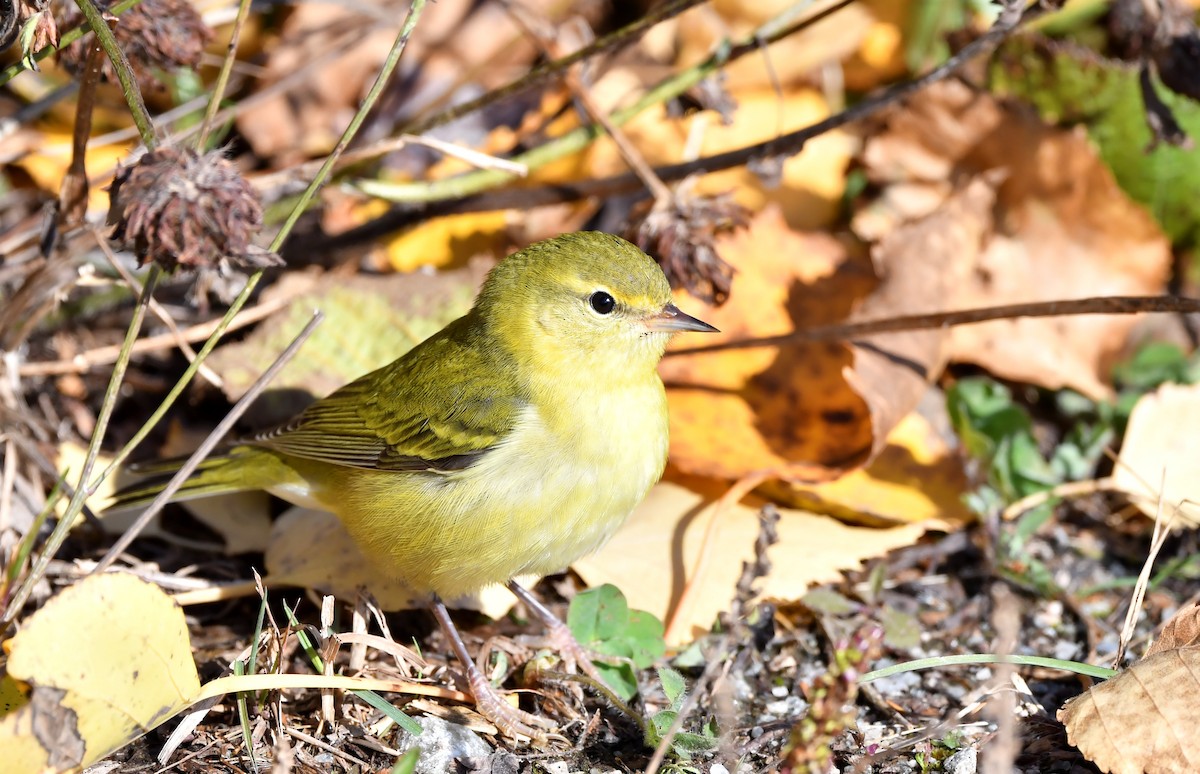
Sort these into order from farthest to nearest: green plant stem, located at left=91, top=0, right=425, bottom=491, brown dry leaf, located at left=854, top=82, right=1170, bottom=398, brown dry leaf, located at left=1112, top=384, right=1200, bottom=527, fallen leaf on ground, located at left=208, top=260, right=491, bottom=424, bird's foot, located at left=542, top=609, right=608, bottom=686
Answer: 1. brown dry leaf, located at left=854, top=82, right=1170, bottom=398
2. fallen leaf on ground, located at left=208, top=260, right=491, bottom=424
3. brown dry leaf, located at left=1112, top=384, right=1200, bottom=527
4. bird's foot, located at left=542, top=609, right=608, bottom=686
5. green plant stem, located at left=91, top=0, right=425, bottom=491

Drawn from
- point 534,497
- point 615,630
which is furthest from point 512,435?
point 615,630

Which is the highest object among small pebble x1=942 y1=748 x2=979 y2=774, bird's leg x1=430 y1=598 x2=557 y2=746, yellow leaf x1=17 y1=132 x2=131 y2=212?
yellow leaf x1=17 y1=132 x2=131 y2=212

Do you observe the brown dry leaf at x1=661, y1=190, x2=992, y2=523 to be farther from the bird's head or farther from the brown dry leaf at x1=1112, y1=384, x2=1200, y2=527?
the bird's head

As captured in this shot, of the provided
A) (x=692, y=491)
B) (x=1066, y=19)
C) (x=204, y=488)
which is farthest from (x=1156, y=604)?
(x=204, y=488)

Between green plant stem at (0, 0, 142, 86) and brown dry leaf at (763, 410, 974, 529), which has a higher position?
green plant stem at (0, 0, 142, 86)

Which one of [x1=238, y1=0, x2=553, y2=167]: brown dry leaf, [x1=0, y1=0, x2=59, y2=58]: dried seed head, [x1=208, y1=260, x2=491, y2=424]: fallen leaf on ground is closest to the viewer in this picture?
[x1=0, y1=0, x2=59, y2=58]: dried seed head

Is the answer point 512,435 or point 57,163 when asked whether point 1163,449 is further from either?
point 57,163

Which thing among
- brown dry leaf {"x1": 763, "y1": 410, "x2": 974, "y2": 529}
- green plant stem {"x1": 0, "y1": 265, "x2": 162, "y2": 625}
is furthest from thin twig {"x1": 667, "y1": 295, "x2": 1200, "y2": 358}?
green plant stem {"x1": 0, "y1": 265, "x2": 162, "y2": 625}

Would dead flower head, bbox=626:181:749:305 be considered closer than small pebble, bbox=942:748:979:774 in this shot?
No
